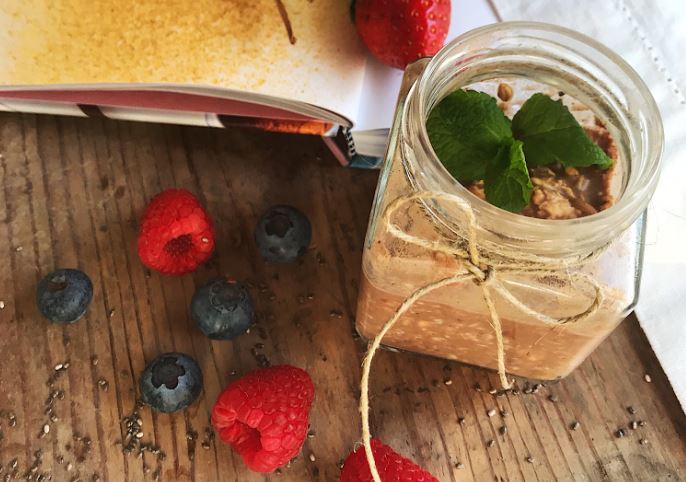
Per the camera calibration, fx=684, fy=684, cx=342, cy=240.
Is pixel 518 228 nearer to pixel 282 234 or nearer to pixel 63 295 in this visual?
pixel 282 234

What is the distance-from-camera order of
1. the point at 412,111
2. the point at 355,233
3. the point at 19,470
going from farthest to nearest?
the point at 355,233
the point at 19,470
the point at 412,111

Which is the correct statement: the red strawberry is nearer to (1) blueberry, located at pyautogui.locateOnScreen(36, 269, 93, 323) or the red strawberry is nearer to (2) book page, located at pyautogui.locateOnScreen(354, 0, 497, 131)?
(2) book page, located at pyautogui.locateOnScreen(354, 0, 497, 131)

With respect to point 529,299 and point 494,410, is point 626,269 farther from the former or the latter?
point 494,410

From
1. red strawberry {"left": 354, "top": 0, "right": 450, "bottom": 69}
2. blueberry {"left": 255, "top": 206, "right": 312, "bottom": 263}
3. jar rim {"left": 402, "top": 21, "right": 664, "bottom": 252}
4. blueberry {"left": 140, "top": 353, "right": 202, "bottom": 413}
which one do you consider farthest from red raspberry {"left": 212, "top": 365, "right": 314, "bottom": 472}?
red strawberry {"left": 354, "top": 0, "right": 450, "bottom": 69}

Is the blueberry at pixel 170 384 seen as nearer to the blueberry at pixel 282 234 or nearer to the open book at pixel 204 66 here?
the blueberry at pixel 282 234

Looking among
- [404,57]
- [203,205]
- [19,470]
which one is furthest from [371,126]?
[19,470]

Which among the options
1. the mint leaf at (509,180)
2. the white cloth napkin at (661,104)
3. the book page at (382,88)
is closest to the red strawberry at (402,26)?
the book page at (382,88)

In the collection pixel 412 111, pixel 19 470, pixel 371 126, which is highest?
pixel 412 111
